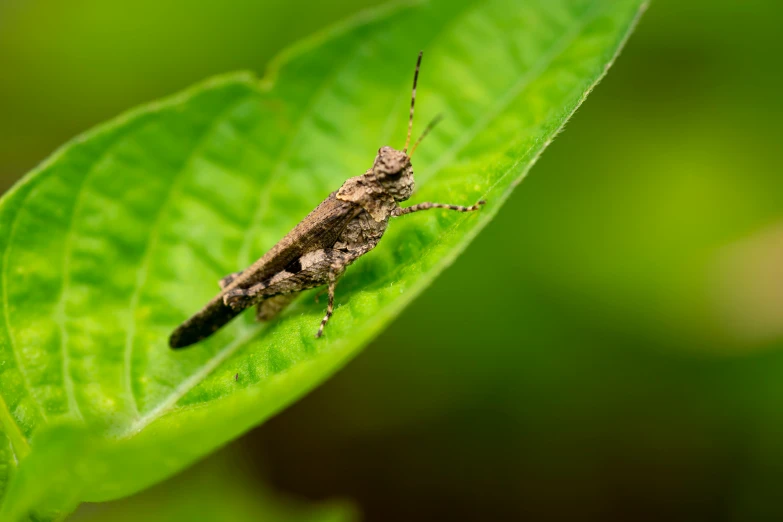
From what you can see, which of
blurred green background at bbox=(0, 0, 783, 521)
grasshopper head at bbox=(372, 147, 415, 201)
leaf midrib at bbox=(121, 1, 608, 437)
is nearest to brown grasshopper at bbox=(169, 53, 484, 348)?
grasshopper head at bbox=(372, 147, 415, 201)

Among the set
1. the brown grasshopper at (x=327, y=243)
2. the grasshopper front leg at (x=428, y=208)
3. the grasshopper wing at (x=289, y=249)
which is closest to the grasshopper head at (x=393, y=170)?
the brown grasshopper at (x=327, y=243)

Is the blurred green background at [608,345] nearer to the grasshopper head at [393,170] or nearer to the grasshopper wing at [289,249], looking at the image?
the grasshopper wing at [289,249]

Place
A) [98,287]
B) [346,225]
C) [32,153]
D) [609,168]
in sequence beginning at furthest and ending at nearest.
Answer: [32,153], [609,168], [346,225], [98,287]

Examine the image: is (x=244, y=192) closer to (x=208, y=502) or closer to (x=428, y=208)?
(x=428, y=208)

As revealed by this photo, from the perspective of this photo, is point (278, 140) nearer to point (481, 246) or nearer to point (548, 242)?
A: point (481, 246)

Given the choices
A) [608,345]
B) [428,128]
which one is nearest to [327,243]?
[428,128]

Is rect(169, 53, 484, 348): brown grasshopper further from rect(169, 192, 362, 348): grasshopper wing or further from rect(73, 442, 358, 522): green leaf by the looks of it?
rect(73, 442, 358, 522): green leaf

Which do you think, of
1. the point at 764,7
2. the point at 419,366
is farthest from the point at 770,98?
the point at 419,366

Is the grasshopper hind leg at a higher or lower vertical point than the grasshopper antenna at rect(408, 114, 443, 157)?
lower
